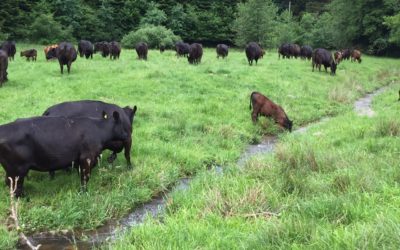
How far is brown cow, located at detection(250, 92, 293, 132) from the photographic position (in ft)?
44.6

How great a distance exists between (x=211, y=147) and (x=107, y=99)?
14.5 feet

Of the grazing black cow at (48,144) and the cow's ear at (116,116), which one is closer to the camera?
the grazing black cow at (48,144)

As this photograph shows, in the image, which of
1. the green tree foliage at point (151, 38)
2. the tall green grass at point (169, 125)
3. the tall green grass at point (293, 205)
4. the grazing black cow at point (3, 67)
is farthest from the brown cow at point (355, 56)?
the tall green grass at point (293, 205)

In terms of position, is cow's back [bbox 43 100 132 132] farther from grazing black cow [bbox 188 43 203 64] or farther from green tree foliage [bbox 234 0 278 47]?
green tree foliage [bbox 234 0 278 47]

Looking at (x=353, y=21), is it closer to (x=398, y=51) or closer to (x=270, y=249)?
(x=398, y=51)

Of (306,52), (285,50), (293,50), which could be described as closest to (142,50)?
(285,50)

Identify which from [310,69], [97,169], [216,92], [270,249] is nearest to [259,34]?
[310,69]

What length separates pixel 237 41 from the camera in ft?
161

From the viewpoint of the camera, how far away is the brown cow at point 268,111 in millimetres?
13586

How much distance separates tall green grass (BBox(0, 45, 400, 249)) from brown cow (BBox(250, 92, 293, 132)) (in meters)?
0.30

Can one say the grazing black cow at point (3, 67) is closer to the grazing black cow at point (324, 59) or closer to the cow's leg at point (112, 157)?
the cow's leg at point (112, 157)

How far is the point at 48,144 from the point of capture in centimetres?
752

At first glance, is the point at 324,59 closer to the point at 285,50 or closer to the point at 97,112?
the point at 285,50

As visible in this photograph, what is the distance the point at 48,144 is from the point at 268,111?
7.73 meters
